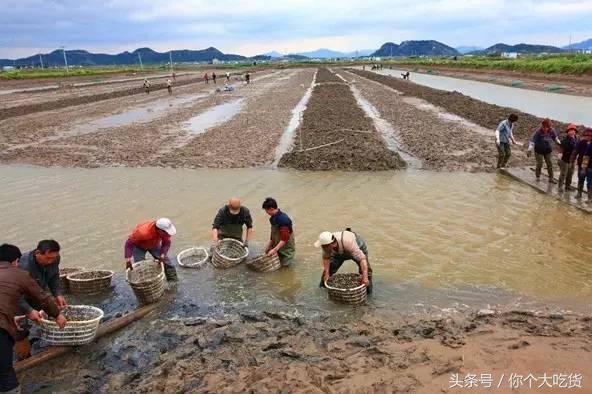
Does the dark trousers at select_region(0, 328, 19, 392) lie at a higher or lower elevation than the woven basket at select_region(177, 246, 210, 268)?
higher

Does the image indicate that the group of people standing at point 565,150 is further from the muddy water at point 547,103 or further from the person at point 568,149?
the muddy water at point 547,103

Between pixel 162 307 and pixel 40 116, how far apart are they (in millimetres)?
27313

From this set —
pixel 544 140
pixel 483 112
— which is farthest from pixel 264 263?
pixel 483 112

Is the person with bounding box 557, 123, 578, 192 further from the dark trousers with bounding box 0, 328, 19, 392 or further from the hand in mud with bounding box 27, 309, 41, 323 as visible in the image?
the dark trousers with bounding box 0, 328, 19, 392

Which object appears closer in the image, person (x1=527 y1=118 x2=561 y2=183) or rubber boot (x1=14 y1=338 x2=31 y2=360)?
rubber boot (x1=14 y1=338 x2=31 y2=360)

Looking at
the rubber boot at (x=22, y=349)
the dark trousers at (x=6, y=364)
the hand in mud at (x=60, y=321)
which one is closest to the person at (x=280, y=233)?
the hand in mud at (x=60, y=321)

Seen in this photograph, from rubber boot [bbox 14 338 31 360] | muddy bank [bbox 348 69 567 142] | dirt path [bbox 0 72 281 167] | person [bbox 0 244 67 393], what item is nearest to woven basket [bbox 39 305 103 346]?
rubber boot [bbox 14 338 31 360]

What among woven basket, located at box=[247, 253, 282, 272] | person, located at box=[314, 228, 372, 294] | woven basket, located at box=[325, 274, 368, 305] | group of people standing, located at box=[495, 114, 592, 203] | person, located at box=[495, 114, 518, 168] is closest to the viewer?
person, located at box=[314, 228, 372, 294]

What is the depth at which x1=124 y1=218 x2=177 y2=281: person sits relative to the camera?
6.64 m

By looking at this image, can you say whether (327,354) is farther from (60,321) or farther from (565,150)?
(565,150)

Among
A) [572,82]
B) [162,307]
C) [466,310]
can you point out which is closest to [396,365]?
[466,310]

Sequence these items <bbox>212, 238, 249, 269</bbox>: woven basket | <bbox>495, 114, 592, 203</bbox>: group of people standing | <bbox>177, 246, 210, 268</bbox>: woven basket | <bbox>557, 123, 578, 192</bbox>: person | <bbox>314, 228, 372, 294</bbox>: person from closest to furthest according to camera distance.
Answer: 1. <bbox>314, 228, 372, 294</bbox>: person
2. <bbox>212, 238, 249, 269</bbox>: woven basket
3. <bbox>177, 246, 210, 268</bbox>: woven basket
4. <bbox>495, 114, 592, 203</bbox>: group of people standing
5. <bbox>557, 123, 578, 192</bbox>: person

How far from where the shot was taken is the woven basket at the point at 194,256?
8.01 metres

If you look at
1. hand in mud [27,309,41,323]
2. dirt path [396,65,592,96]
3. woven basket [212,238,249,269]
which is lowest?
woven basket [212,238,249,269]
